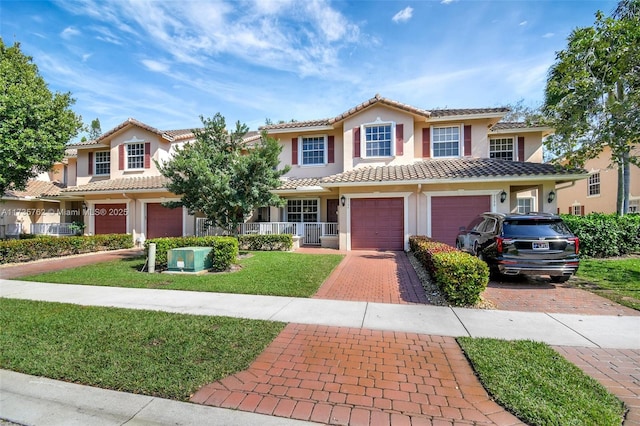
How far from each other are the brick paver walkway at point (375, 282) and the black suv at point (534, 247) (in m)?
2.28

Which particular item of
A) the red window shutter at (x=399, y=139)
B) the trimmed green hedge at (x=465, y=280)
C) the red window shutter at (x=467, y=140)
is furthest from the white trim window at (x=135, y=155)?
the trimmed green hedge at (x=465, y=280)

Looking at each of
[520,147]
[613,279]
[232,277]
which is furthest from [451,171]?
[232,277]

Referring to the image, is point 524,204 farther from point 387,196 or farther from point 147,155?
point 147,155

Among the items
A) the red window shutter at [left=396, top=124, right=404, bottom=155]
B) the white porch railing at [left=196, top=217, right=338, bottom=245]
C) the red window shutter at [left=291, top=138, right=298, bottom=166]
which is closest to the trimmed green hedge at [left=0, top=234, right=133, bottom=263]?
the white porch railing at [left=196, top=217, right=338, bottom=245]

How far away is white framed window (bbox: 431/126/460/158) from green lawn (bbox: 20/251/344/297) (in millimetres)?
8723

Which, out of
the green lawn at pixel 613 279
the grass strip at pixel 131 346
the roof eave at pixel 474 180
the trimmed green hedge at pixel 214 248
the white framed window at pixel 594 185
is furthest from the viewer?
the white framed window at pixel 594 185

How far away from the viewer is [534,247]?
7.51 m

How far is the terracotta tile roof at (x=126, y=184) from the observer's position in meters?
17.0

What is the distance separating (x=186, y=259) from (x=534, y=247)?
994 cm

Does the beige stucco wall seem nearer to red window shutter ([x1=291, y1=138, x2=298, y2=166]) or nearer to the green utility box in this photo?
red window shutter ([x1=291, y1=138, x2=298, y2=166])

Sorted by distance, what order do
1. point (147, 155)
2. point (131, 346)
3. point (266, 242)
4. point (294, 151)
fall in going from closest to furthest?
point (131, 346) < point (266, 242) < point (294, 151) < point (147, 155)

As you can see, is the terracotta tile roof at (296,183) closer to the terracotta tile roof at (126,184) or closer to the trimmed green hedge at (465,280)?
the terracotta tile roof at (126,184)

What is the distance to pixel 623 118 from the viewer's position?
30.0ft

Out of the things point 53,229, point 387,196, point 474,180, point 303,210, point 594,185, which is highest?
point 594,185
